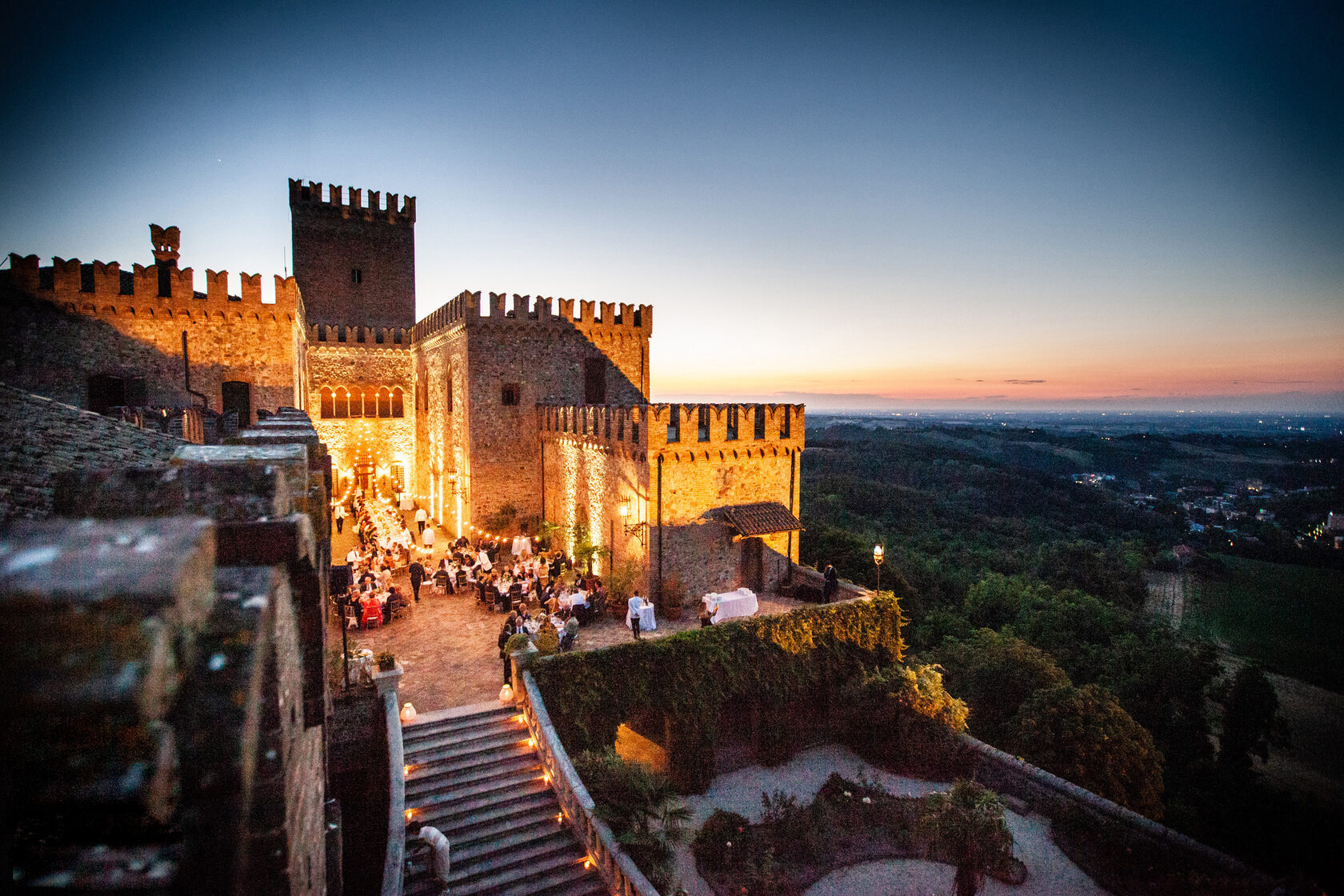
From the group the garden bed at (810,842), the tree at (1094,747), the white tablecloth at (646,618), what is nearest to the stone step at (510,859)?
the garden bed at (810,842)

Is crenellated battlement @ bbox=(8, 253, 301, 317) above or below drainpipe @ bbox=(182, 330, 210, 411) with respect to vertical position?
above

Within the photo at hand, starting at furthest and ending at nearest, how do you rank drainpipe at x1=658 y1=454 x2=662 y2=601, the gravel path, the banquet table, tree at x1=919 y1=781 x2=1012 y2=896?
drainpipe at x1=658 y1=454 x2=662 y2=601 → the banquet table → the gravel path → tree at x1=919 y1=781 x2=1012 y2=896

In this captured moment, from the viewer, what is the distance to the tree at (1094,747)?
14484mm

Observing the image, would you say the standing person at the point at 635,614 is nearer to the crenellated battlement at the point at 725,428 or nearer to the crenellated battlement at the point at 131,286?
the crenellated battlement at the point at 725,428

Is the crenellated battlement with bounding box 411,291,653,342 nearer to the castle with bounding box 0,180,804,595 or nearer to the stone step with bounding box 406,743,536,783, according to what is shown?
the castle with bounding box 0,180,804,595

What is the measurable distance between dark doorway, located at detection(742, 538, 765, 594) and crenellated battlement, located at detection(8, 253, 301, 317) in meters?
15.9

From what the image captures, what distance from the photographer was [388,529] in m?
20.4

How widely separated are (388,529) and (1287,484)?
9311 cm

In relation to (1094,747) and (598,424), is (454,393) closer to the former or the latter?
(598,424)

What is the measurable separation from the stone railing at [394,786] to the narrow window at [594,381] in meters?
14.0

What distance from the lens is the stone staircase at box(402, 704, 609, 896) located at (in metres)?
8.92

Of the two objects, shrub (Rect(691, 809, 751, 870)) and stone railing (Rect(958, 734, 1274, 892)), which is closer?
stone railing (Rect(958, 734, 1274, 892))

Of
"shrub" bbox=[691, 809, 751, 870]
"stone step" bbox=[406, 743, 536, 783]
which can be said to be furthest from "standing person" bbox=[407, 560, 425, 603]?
"shrub" bbox=[691, 809, 751, 870]

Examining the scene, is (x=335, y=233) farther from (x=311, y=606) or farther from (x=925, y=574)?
(x=925, y=574)
